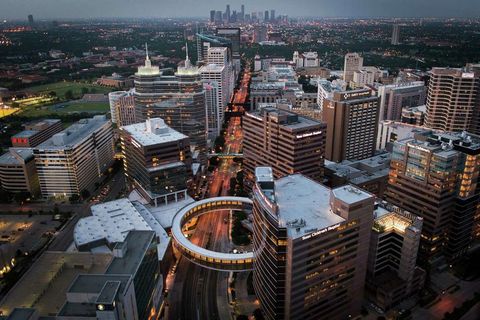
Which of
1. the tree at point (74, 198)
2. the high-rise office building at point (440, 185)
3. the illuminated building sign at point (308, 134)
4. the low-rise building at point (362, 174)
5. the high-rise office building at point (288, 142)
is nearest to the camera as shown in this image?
the high-rise office building at point (440, 185)

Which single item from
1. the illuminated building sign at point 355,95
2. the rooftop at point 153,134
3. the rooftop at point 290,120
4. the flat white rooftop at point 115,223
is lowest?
the flat white rooftop at point 115,223

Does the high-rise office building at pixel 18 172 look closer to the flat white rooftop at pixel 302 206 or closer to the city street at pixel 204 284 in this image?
the city street at pixel 204 284

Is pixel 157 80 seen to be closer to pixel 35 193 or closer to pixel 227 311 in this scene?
pixel 35 193

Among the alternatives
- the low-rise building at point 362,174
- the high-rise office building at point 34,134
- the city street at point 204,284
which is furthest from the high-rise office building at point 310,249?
the high-rise office building at point 34,134

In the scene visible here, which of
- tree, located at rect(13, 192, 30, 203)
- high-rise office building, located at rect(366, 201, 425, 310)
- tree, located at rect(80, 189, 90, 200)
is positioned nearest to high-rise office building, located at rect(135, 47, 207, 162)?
tree, located at rect(80, 189, 90, 200)

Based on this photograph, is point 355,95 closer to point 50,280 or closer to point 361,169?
point 361,169

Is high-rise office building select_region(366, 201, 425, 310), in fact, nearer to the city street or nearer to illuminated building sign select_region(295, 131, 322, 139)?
illuminated building sign select_region(295, 131, 322, 139)

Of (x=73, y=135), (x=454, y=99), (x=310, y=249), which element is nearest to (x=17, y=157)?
(x=73, y=135)

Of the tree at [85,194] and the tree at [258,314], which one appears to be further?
the tree at [85,194]
